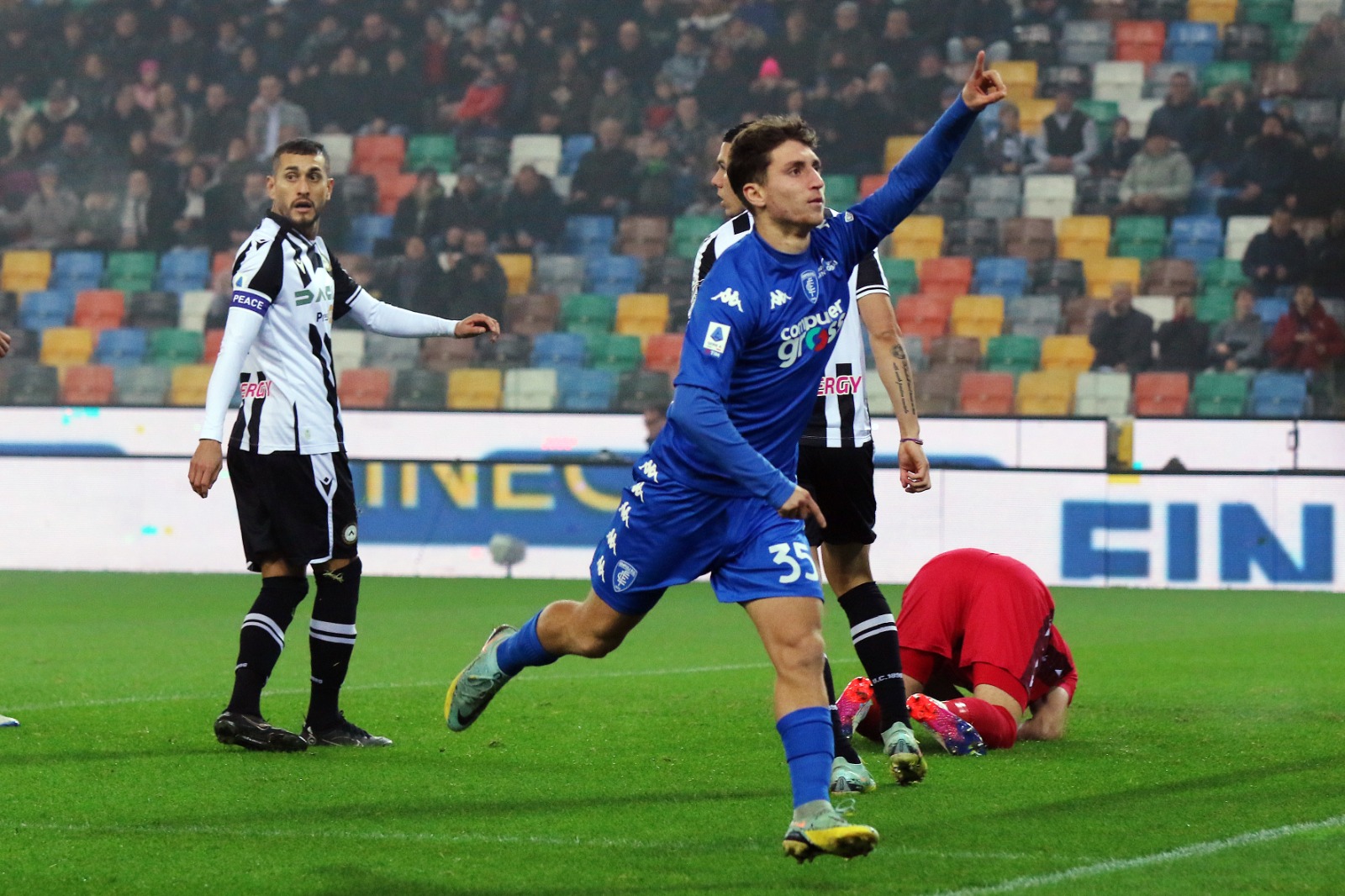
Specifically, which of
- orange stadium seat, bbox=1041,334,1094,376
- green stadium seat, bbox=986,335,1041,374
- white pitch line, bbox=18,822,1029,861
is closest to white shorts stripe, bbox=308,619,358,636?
white pitch line, bbox=18,822,1029,861

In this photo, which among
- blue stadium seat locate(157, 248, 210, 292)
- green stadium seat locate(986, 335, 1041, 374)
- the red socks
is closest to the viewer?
the red socks

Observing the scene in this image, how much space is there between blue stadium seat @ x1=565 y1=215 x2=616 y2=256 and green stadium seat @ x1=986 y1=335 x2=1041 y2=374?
4.11 meters

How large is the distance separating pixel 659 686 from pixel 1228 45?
536 inches

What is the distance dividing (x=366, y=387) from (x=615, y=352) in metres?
2.42

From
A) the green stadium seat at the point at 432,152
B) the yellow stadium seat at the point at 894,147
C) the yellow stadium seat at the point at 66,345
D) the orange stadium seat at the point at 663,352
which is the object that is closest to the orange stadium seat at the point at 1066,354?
the yellow stadium seat at the point at 894,147

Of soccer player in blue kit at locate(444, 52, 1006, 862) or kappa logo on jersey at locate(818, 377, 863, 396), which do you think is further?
kappa logo on jersey at locate(818, 377, 863, 396)

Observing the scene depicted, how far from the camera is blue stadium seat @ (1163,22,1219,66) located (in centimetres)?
1955

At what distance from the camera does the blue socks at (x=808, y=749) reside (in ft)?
13.7

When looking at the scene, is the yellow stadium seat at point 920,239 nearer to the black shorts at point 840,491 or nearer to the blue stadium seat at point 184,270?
the blue stadium seat at point 184,270

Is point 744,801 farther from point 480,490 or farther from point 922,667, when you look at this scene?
point 480,490

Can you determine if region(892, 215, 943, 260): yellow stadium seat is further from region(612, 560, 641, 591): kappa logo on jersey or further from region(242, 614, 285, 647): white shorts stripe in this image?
region(612, 560, 641, 591): kappa logo on jersey

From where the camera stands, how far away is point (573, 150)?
2042 cm

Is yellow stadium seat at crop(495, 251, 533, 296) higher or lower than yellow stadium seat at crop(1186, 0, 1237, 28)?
lower

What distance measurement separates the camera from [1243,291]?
17719 millimetres
